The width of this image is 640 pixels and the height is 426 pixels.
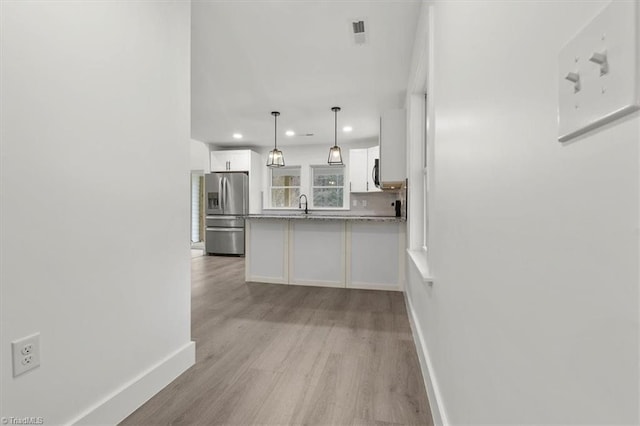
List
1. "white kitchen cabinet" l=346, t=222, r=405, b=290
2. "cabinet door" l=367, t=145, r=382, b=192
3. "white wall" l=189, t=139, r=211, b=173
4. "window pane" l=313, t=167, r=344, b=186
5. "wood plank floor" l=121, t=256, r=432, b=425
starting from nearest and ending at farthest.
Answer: "wood plank floor" l=121, t=256, r=432, b=425 < "white kitchen cabinet" l=346, t=222, r=405, b=290 < "cabinet door" l=367, t=145, r=382, b=192 < "window pane" l=313, t=167, r=344, b=186 < "white wall" l=189, t=139, r=211, b=173

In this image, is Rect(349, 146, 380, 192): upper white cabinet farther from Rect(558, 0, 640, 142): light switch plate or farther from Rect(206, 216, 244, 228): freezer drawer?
Rect(558, 0, 640, 142): light switch plate

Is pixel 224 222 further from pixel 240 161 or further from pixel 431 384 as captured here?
pixel 431 384

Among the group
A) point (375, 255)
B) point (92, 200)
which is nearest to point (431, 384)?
point (92, 200)

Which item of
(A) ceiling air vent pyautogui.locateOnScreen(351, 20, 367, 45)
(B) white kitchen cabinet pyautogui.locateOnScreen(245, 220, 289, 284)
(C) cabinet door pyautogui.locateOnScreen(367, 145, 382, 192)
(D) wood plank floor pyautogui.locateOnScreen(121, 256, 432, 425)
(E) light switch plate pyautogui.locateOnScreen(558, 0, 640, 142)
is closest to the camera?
Result: (E) light switch plate pyautogui.locateOnScreen(558, 0, 640, 142)

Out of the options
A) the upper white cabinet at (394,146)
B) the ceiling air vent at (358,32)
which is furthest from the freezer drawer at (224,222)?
the ceiling air vent at (358,32)

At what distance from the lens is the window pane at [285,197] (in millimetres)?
7201

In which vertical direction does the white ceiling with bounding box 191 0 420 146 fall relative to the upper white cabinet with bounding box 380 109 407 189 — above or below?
above

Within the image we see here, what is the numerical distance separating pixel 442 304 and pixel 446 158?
0.64 metres

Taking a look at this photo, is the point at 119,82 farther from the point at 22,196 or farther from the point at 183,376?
the point at 183,376

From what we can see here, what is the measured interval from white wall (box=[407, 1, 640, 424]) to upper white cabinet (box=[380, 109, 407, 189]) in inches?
93.8

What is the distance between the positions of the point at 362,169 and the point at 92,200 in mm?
5401

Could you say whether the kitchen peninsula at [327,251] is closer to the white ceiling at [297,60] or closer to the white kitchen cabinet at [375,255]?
the white kitchen cabinet at [375,255]

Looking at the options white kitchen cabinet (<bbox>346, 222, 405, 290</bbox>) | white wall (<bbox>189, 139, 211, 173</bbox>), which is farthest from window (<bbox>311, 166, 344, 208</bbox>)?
white kitchen cabinet (<bbox>346, 222, 405, 290</bbox>)

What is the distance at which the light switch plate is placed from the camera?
13.3 inches
